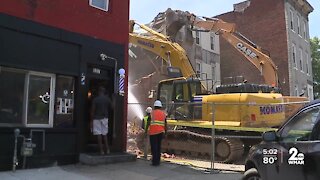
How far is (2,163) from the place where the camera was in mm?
9156

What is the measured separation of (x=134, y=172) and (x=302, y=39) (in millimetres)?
28391

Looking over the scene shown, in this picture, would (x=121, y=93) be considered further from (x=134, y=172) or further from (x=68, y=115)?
(x=134, y=172)

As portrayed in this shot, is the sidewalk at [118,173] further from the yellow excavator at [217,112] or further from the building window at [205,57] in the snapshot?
the building window at [205,57]

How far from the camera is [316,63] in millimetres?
43500

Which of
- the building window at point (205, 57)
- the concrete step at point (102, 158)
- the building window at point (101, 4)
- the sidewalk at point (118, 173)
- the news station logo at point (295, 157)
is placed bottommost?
the sidewalk at point (118, 173)

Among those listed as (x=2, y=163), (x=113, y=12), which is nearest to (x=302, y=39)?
(x=113, y=12)

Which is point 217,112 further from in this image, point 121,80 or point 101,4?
point 101,4

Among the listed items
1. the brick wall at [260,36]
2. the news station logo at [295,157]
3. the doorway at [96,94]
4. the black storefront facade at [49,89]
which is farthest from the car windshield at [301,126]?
the brick wall at [260,36]

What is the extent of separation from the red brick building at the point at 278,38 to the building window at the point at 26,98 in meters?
23.2

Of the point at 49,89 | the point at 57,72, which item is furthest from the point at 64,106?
the point at 57,72

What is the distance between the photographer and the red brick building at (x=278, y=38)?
103ft

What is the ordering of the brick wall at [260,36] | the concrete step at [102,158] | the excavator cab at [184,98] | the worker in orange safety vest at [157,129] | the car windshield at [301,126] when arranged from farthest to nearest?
1. the brick wall at [260,36]
2. the excavator cab at [184,98]
3. the worker in orange safety vest at [157,129]
4. the concrete step at [102,158]
5. the car windshield at [301,126]

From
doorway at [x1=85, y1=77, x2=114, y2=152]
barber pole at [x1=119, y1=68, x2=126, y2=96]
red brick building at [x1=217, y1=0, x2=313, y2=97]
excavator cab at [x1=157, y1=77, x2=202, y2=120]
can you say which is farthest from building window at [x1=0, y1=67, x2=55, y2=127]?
red brick building at [x1=217, y1=0, x2=313, y2=97]

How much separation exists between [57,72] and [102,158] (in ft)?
8.41
